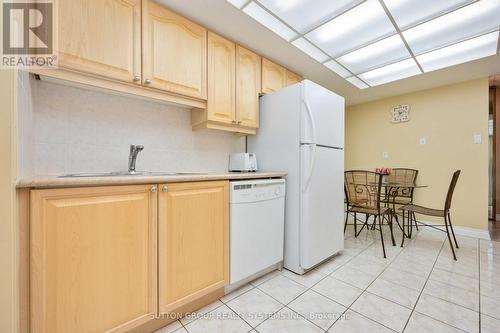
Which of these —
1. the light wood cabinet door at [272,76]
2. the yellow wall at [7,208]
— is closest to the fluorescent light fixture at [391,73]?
the light wood cabinet door at [272,76]

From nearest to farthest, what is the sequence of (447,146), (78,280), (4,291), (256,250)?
1. (4,291)
2. (78,280)
3. (256,250)
4. (447,146)

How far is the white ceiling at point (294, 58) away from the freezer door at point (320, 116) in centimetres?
58

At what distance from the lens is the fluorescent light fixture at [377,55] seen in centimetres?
206

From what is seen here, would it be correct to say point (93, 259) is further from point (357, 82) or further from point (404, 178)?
point (404, 178)

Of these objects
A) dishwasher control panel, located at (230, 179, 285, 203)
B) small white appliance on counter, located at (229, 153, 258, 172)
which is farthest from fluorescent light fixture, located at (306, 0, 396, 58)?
dishwasher control panel, located at (230, 179, 285, 203)

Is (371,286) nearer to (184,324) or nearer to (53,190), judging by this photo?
(184,324)

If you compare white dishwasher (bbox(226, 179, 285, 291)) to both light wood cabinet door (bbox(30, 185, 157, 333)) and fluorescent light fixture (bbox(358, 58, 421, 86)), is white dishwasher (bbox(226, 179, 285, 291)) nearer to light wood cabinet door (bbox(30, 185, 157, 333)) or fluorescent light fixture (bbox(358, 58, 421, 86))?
light wood cabinet door (bbox(30, 185, 157, 333))

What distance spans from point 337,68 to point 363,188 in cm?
150

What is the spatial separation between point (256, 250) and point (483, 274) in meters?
1.97

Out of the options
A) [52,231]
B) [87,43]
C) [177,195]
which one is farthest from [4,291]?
[87,43]

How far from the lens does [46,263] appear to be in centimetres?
85

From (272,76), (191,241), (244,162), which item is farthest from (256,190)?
(272,76)

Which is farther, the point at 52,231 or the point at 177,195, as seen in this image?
the point at 177,195

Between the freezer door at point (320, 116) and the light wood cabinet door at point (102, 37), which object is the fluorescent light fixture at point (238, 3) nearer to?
the light wood cabinet door at point (102, 37)
